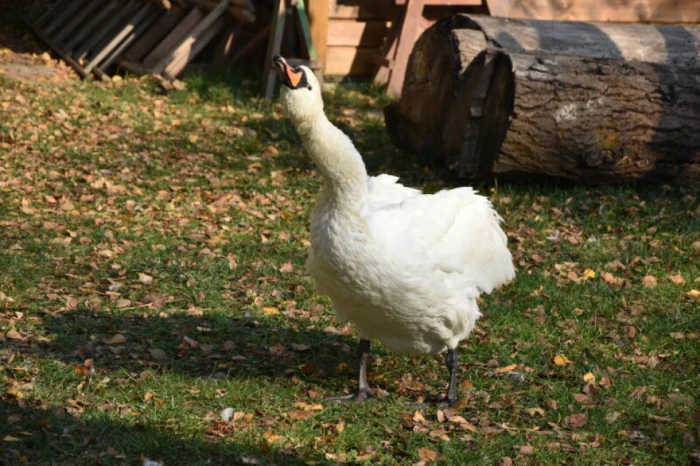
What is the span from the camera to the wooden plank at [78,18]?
14539mm

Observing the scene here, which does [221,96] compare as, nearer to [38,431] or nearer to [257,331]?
[257,331]

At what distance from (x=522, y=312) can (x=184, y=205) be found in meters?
3.57

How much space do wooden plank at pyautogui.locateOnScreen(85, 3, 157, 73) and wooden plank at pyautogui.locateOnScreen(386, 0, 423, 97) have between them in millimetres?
3854

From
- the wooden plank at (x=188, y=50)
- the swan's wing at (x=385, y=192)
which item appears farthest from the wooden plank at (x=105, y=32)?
the swan's wing at (x=385, y=192)

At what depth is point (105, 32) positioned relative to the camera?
13844mm

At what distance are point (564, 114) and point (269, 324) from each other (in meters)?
3.78

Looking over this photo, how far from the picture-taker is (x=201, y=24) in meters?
12.7

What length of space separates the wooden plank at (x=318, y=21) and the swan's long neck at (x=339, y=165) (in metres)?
7.99

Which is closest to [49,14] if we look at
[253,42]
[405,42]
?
[253,42]

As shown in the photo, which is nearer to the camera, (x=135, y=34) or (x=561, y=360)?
(x=561, y=360)

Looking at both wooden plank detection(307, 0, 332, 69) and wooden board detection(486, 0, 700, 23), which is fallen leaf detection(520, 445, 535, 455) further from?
wooden board detection(486, 0, 700, 23)

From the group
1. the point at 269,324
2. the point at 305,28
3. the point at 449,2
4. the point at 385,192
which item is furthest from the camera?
the point at 449,2

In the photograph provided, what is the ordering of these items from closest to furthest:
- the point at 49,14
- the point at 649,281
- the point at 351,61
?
the point at 649,281 → the point at 351,61 → the point at 49,14

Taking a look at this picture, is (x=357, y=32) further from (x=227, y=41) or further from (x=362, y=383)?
(x=362, y=383)
